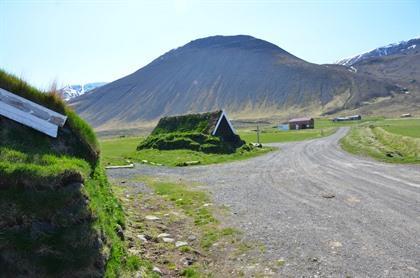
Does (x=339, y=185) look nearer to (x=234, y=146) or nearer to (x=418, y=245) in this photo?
(x=418, y=245)

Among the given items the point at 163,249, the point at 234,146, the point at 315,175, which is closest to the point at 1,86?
the point at 163,249

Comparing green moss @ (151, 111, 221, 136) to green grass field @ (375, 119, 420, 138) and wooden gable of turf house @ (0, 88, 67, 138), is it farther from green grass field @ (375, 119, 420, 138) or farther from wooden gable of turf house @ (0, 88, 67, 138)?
wooden gable of turf house @ (0, 88, 67, 138)

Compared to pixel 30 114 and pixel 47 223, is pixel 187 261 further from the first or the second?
pixel 30 114

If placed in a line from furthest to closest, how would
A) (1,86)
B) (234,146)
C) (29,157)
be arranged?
(234,146)
(1,86)
(29,157)

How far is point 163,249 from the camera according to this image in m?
A: 9.82

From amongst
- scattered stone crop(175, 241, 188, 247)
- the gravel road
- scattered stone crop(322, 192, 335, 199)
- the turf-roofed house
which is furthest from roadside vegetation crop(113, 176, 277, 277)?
the turf-roofed house

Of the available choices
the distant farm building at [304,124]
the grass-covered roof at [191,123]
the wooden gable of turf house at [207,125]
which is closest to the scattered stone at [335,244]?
the wooden gable of turf house at [207,125]

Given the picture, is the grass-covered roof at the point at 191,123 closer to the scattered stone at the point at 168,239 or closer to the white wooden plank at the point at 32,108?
the scattered stone at the point at 168,239

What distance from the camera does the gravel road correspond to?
8.40m

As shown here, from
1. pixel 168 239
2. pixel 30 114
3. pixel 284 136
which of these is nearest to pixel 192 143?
pixel 168 239

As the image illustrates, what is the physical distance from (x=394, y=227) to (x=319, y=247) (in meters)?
2.99

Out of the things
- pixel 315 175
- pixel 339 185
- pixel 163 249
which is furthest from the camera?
pixel 315 175

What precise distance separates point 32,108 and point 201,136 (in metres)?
36.1

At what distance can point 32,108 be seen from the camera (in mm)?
8992
